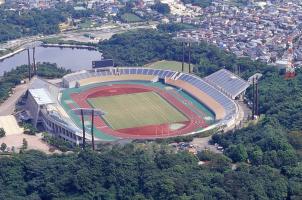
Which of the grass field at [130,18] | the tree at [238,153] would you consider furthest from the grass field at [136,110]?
the grass field at [130,18]

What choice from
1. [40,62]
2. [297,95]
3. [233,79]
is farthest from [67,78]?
[297,95]

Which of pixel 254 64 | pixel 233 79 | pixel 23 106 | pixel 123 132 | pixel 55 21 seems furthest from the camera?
pixel 55 21

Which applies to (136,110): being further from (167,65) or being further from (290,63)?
(290,63)

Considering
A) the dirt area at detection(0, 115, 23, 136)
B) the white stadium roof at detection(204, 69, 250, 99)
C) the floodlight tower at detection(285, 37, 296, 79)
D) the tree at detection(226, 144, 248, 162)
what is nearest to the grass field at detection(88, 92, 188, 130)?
the white stadium roof at detection(204, 69, 250, 99)

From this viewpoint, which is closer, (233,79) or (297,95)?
(297,95)

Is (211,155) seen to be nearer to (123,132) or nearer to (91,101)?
(123,132)

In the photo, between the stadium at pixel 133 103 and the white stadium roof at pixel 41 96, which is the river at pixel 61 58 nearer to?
the stadium at pixel 133 103

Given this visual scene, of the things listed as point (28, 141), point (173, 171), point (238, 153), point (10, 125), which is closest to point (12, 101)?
point (10, 125)

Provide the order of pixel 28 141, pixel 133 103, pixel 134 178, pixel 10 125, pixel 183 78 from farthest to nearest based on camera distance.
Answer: pixel 183 78 → pixel 133 103 → pixel 10 125 → pixel 28 141 → pixel 134 178
